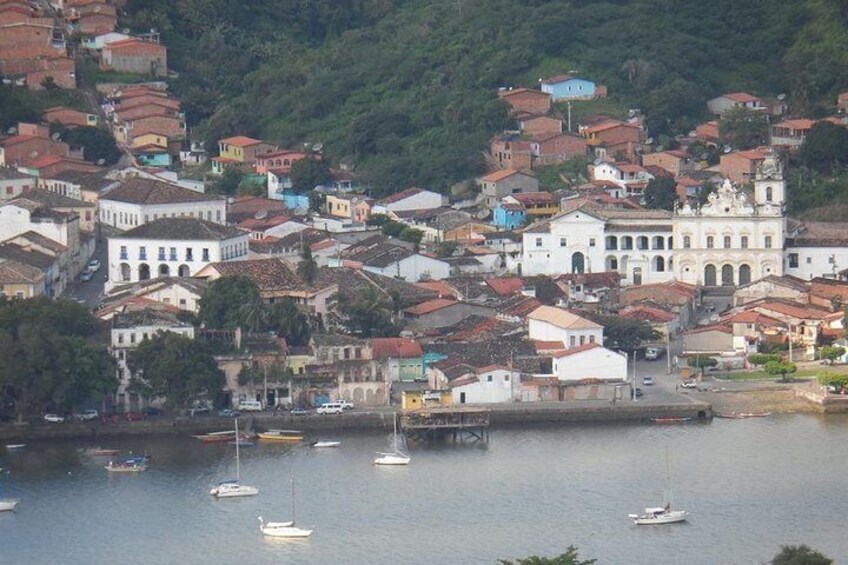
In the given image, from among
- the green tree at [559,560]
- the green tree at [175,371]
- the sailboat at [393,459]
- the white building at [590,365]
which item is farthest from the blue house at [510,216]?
the green tree at [559,560]

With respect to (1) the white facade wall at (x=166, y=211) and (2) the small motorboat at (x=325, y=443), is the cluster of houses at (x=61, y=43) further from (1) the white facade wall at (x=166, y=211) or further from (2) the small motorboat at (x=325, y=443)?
(2) the small motorboat at (x=325, y=443)

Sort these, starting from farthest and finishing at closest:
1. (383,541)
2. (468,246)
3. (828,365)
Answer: (468,246)
(828,365)
(383,541)

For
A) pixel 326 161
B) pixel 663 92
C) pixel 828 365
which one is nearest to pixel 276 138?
pixel 326 161

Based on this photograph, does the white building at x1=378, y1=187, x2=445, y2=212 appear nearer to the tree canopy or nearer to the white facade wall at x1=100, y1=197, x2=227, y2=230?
the white facade wall at x1=100, y1=197, x2=227, y2=230

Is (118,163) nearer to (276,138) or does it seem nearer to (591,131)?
(276,138)

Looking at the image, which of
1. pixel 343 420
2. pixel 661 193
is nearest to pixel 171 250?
pixel 343 420

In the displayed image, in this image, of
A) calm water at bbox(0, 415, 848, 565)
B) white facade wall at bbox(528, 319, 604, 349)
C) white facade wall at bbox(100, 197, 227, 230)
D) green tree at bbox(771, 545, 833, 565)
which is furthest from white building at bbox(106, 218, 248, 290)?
green tree at bbox(771, 545, 833, 565)

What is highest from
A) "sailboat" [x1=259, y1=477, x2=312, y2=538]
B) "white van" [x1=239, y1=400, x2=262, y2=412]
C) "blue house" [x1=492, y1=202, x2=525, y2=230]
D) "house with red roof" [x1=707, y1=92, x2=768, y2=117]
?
"house with red roof" [x1=707, y1=92, x2=768, y2=117]
